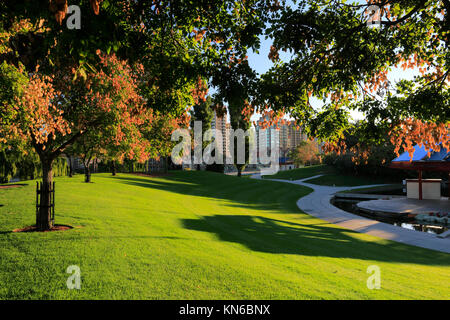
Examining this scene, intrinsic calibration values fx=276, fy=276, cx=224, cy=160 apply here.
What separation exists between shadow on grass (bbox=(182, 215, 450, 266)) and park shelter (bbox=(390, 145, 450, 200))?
42.4 ft

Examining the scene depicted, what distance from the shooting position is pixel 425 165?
20828 millimetres

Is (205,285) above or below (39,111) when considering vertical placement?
below

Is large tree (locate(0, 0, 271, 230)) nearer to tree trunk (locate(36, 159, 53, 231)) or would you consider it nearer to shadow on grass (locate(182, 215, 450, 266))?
tree trunk (locate(36, 159, 53, 231))

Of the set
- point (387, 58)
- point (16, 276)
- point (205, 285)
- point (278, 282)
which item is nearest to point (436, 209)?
point (387, 58)

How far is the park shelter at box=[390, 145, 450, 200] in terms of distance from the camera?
1999 centimetres

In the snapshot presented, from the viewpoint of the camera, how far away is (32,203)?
11.9m

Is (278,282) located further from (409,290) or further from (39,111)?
(39,111)

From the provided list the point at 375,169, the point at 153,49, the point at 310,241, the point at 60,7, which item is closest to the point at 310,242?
the point at 310,241

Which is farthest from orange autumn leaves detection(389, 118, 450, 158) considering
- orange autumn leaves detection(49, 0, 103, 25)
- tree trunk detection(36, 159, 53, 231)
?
tree trunk detection(36, 159, 53, 231)

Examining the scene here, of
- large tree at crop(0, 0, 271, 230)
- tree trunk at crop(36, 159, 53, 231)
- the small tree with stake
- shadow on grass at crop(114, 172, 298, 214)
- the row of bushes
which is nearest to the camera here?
large tree at crop(0, 0, 271, 230)

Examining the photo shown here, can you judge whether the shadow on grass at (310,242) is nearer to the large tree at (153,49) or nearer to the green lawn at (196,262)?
the green lawn at (196,262)

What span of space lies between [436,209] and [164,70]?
19.5 m

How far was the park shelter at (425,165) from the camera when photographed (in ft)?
65.6

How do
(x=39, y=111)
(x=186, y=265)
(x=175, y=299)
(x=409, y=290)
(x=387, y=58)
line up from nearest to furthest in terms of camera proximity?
(x=175, y=299), (x=409, y=290), (x=186, y=265), (x=39, y=111), (x=387, y=58)
